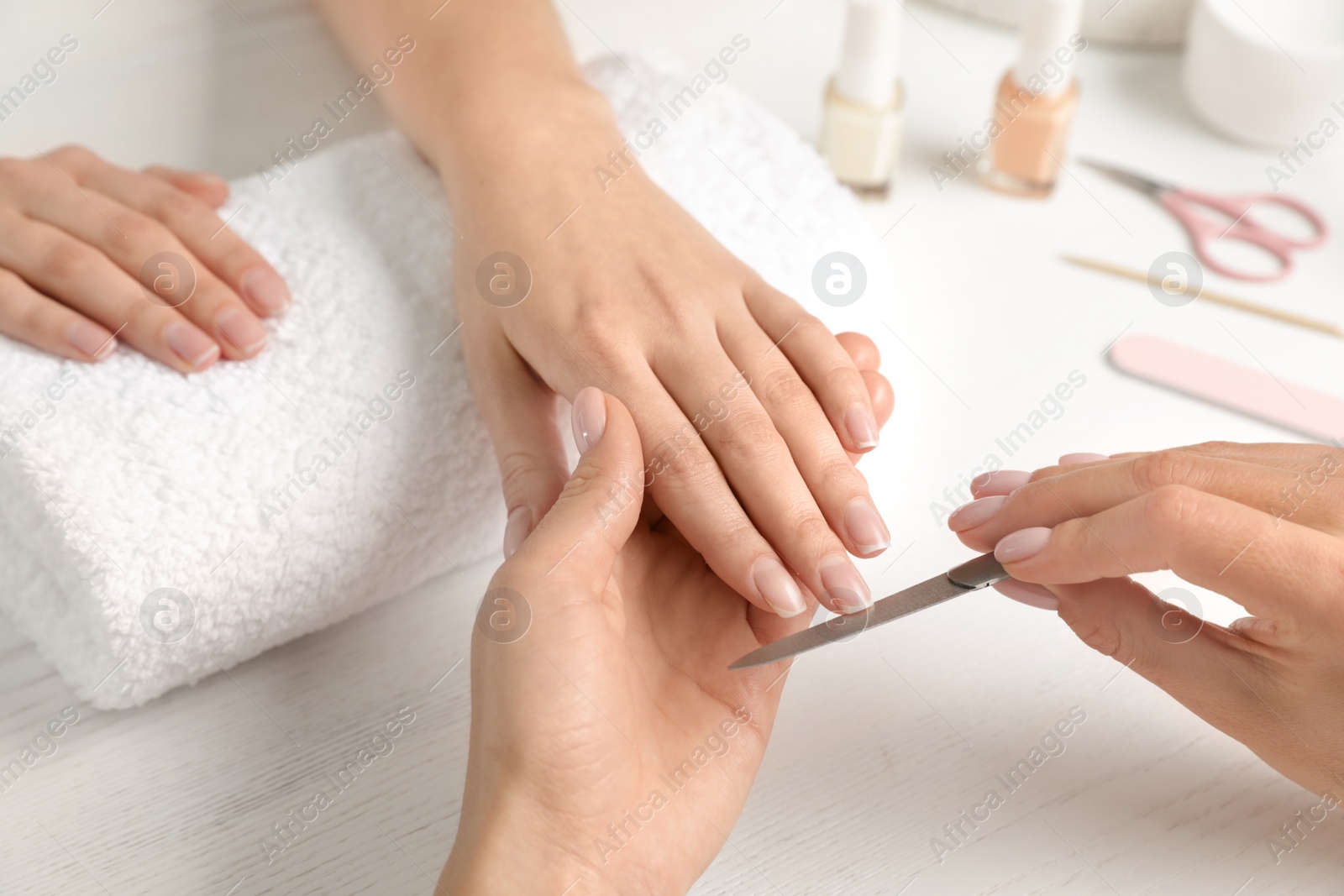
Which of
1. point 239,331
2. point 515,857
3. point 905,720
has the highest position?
point 239,331

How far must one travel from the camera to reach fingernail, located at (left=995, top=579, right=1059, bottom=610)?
0.62m

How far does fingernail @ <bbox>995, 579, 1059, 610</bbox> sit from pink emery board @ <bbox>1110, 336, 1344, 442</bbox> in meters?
0.31

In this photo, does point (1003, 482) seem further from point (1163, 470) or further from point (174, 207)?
point (174, 207)

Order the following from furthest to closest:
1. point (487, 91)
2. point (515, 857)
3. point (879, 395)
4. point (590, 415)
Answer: point (487, 91), point (879, 395), point (590, 415), point (515, 857)

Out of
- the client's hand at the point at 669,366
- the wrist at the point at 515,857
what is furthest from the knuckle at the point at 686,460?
the wrist at the point at 515,857

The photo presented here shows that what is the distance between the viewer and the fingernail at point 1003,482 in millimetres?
625

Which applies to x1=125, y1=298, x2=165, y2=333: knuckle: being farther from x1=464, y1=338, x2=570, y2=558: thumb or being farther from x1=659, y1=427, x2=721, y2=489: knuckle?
x1=659, y1=427, x2=721, y2=489: knuckle

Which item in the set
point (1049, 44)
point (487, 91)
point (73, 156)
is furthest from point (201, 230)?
point (1049, 44)

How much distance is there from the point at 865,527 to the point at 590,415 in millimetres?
174

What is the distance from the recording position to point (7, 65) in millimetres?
982

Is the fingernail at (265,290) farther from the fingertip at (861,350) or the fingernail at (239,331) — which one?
the fingertip at (861,350)

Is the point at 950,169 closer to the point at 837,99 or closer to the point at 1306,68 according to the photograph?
the point at 837,99

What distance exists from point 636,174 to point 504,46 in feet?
0.60

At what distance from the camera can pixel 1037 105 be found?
953 millimetres
